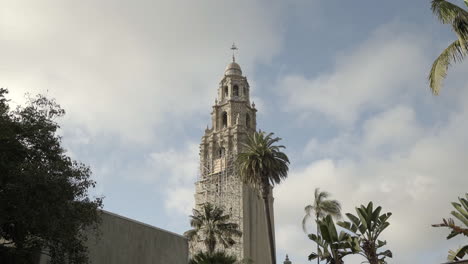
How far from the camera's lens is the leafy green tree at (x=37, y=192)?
61.5 ft

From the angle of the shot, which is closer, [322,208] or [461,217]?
[461,217]

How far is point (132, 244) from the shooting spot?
28.3 meters

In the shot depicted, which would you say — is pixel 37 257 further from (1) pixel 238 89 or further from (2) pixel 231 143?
(1) pixel 238 89

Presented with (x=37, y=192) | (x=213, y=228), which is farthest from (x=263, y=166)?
(x=37, y=192)

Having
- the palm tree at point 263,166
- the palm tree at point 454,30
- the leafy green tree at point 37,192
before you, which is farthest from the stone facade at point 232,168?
the palm tree at point 454,30

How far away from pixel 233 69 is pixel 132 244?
6018 cm

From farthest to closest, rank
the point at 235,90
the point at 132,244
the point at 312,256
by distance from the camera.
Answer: the point at 235,90 → the point at 312,256 → the point at 132,244

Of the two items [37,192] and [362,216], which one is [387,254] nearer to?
[362,216]

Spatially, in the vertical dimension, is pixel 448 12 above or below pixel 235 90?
below

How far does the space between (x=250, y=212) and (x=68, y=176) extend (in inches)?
2084

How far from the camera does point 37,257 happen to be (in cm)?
2223

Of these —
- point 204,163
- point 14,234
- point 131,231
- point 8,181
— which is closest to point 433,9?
point 8,181

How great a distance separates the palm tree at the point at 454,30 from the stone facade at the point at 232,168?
5450 cm

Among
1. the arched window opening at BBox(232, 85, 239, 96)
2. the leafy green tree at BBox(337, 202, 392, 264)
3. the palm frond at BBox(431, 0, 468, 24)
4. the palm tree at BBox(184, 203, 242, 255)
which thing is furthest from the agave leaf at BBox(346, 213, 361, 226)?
the arched window opening at BBox(232, 85, 239, 96)
